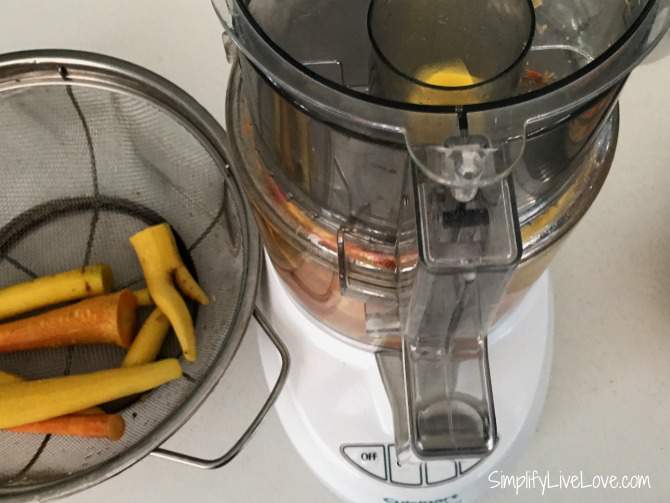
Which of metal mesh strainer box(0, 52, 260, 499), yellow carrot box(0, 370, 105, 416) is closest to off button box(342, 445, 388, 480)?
metal mesh strainer box(0, 52, 260, 499)

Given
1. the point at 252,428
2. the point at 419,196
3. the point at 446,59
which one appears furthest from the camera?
the point at 252,428

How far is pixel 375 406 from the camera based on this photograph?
51cm

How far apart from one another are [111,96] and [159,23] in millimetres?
111

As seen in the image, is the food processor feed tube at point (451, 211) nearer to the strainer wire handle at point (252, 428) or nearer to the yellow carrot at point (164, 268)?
the strainer wire handle at point (252, 428)

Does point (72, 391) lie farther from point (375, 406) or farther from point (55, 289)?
point (375, 406)

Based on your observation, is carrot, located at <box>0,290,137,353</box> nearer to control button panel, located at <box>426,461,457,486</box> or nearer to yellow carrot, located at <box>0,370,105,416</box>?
yellow carrot, located at <box>0,370,105,416</box>

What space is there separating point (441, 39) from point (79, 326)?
0.41 m

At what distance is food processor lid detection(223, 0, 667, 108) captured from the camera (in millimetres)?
408

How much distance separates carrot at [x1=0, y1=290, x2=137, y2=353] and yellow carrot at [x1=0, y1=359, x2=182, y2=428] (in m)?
0.05

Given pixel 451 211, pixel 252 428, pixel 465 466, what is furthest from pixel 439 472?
pixel 451 211

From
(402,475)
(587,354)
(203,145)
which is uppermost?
(203,145)

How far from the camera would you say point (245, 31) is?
1.20ft

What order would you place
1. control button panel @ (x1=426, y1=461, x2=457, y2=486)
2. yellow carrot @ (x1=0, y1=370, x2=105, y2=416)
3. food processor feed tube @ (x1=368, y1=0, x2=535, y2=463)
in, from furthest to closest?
1. yellow carrot @ (x1=0, y1=370, x2=105, y2=416)
2. control button panel @ (x1=426, y1=461, x2=457, y2=486)
3. food processor feed tube @ (x1=368, y1=0, x2=535, y2=463)

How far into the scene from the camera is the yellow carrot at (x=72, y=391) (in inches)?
23.6
